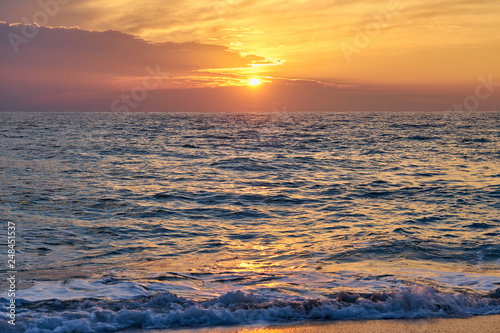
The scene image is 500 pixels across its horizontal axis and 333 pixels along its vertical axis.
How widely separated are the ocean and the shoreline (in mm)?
168

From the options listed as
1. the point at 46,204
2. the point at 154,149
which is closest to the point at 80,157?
the point at 154,149

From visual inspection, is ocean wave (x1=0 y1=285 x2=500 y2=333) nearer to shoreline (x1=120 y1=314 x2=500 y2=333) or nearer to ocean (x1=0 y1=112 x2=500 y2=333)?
ocean (x1=0 y1=112 x2=500 y2=333)

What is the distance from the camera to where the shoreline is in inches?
239

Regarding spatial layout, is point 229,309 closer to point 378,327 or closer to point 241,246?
point 378,327

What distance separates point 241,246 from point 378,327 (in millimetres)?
5244

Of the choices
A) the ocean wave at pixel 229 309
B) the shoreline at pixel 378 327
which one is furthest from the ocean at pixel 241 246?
the shoreline at pixel 378 327

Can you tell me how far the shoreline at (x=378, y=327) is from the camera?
6.08 metres

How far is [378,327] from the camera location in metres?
6.22

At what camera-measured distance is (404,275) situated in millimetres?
8711

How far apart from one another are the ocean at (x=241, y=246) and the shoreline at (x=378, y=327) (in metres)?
0.17

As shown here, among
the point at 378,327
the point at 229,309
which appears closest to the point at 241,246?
the point at 229,309

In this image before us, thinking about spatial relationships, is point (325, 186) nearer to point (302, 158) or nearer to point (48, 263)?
point (302, 158)

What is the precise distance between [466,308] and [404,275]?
1894 millimetres

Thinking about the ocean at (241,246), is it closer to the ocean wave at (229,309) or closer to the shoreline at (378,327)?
the ocean wave at (229,309)
